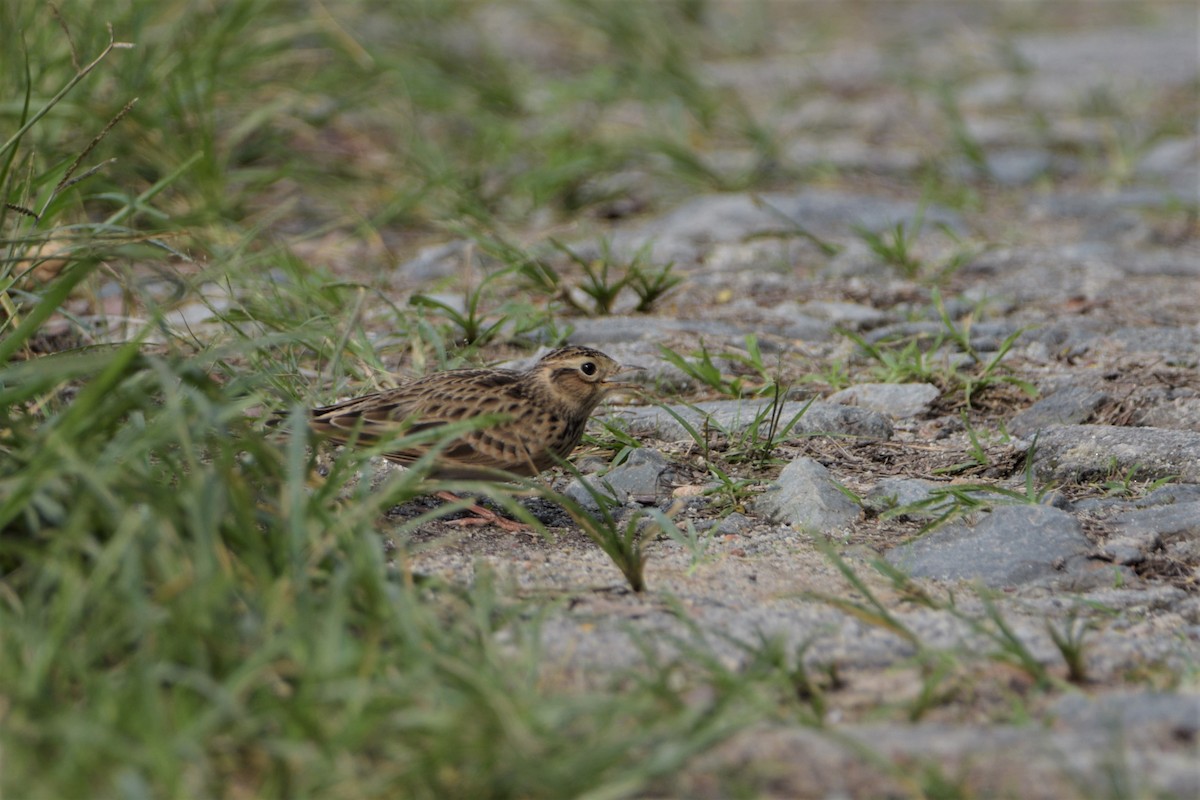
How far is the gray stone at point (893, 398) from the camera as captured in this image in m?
5.45

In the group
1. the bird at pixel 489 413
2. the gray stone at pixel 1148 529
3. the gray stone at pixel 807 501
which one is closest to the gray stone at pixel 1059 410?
the gray stone at pixel 1148 529

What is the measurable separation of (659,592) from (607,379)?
5.25ft

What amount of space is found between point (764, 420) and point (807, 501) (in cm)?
68

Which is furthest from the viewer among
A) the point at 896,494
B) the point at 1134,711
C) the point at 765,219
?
the point at 765,219

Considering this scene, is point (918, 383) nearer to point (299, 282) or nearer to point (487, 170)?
point (299, 282)

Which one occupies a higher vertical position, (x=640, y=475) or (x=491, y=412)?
(x=491, y=412)

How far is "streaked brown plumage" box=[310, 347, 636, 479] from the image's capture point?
4621 mm

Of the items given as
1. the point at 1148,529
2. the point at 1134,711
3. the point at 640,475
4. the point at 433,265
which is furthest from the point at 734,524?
the point at 433,265

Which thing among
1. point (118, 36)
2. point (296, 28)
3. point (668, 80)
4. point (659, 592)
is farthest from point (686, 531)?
point (668, 80)

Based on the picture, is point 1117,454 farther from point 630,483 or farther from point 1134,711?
point 1134,711

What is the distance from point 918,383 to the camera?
5.64 metres

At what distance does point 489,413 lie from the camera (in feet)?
15.5

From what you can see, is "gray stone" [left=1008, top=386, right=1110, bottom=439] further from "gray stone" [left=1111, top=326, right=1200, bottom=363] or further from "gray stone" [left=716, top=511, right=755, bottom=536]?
"gray stone" [left=716, top=511, right=755, bottom=536]

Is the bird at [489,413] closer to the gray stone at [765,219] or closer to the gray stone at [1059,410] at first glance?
the gray stone at [1059,410]
